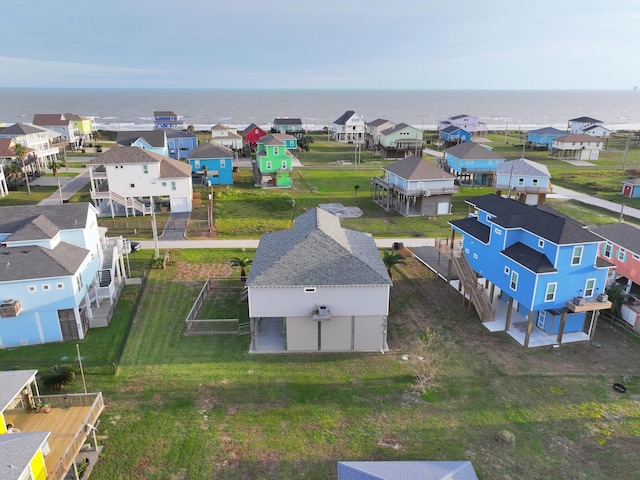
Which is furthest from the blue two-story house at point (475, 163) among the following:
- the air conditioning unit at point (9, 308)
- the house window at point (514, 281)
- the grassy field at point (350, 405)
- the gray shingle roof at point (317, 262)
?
the air conditioning unit at point (9, 308)

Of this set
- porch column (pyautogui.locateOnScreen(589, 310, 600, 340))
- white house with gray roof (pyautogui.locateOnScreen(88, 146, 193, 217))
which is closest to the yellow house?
porch column (pyautogui.locateOnScreen(589, 310, 600, 340))

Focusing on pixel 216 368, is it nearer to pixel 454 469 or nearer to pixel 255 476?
pixel 255 476

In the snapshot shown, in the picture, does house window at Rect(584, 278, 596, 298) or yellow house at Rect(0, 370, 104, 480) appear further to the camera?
house window at Rect(584, 278, 596, 298)

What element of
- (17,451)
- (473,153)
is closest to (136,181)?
(17,451)

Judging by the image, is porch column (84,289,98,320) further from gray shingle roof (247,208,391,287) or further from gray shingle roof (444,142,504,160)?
gray shingle roof (444,142,504,160)

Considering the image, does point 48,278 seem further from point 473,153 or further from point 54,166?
point 473,153

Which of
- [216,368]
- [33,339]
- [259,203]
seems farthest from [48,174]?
[216,368]
